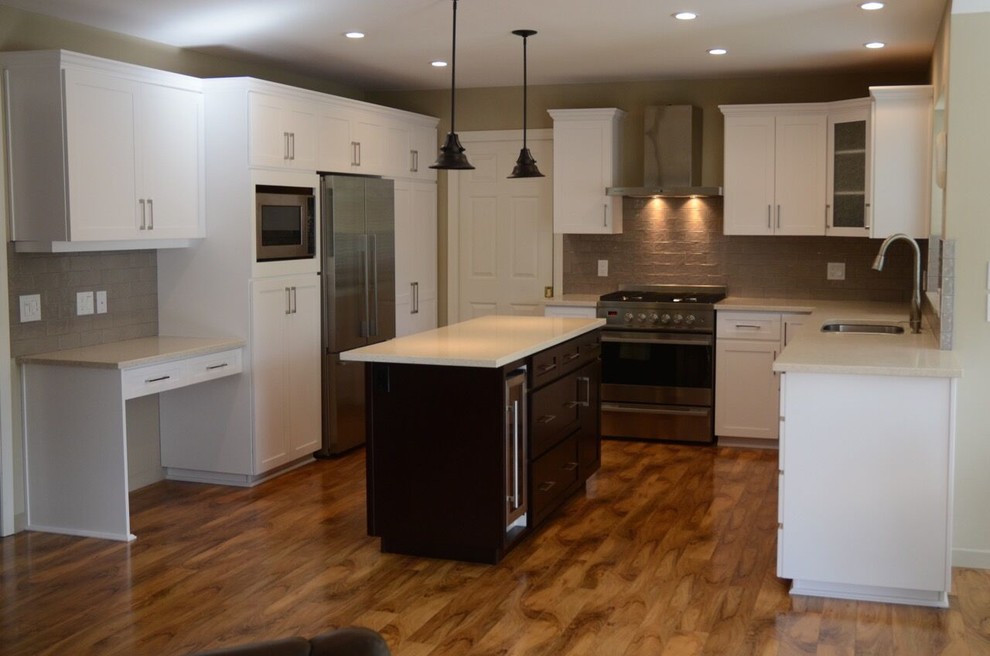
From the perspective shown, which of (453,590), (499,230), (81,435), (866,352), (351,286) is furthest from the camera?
(499,230)

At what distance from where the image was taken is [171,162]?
5.50 m

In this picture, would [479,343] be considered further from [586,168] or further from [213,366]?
[586,168]

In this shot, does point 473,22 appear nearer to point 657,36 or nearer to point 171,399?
point 657,36

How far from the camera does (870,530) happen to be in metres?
4.04

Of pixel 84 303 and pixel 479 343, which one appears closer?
pixel 479 343

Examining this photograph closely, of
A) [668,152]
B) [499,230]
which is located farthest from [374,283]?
[668,152]

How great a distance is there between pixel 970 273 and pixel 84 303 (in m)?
4.08

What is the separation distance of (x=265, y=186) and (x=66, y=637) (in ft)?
9.20

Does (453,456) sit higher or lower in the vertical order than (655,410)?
higher

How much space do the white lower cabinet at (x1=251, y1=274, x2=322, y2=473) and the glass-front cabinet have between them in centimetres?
327

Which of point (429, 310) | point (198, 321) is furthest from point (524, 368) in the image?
point (429, 310)

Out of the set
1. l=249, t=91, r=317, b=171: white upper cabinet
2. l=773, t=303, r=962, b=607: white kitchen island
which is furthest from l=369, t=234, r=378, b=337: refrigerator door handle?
l=773, t=303, r=962, b=607: white kitchen island

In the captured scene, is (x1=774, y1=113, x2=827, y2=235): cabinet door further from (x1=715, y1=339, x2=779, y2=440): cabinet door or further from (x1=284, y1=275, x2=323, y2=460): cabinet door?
(x1=284, y1=275, x2=323, y2=460): cabinet door

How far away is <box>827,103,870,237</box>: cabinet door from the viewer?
261 inches
